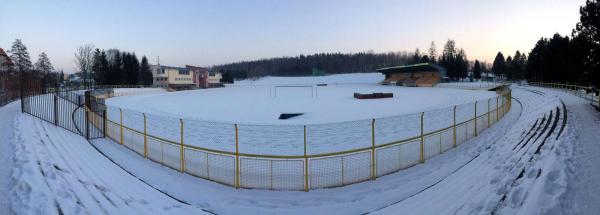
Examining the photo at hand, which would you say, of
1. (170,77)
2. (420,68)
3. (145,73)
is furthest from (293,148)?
(145,73)

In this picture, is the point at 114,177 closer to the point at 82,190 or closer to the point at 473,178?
the point at 82,190

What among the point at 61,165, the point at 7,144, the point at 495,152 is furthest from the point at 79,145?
the point at 495,152

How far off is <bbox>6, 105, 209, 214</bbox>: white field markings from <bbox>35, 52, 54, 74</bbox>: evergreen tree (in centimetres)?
10793

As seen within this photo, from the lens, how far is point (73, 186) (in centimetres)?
802

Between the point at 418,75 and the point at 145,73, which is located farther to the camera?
the point at 145,73

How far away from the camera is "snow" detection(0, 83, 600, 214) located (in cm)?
671

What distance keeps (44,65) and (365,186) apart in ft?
395

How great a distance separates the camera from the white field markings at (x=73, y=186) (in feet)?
21.8

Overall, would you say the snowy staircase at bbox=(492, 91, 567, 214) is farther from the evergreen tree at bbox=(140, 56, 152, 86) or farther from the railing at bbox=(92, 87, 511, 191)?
the evergreen tree at bbox=(140, 56, 152, 86)

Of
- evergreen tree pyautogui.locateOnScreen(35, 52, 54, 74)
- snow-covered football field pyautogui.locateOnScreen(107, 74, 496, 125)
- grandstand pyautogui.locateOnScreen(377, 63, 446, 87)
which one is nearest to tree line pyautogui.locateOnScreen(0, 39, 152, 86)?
evergreen tree pyautogui.locateOnScreen(35, 52, 54, 74)

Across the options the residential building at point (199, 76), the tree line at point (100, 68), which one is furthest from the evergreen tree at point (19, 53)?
the residential building at point (199, 76)

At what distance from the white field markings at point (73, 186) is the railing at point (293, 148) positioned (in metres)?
2.02

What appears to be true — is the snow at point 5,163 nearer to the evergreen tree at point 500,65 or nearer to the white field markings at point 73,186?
the white field markings at point 73,186

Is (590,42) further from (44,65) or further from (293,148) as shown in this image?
(44,65)
